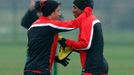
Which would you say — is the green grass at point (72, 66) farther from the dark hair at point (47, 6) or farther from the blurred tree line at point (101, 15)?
the dark hair at point (47, 6)

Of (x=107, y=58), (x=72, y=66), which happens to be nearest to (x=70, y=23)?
(x=72, y=66)

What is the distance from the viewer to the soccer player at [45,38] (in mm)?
Answer: 8125

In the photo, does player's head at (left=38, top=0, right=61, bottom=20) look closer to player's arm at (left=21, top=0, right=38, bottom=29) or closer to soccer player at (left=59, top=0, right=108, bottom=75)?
soccer player at (left=59, top=0, right=108, bottom=75)

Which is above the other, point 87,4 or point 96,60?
point 87,4

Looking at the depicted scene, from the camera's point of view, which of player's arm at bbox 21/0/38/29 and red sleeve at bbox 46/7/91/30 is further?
player's arm at bbox 21/0/38/29

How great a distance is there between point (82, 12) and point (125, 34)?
24331 mm

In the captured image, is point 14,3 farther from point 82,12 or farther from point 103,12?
point 82,12

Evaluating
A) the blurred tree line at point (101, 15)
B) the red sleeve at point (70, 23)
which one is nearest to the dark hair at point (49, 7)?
the red sleeve at point (70, 23)

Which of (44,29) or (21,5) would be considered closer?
(44,29)

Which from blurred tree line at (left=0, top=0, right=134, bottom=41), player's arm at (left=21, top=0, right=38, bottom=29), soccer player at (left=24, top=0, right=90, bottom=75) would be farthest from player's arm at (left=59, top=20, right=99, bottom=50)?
blurred tree line at (left=0, top=0, right=134, bottom=41)

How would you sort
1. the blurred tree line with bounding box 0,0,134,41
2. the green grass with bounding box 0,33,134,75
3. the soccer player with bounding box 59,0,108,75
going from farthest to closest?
the blurred tree line with bounding box 0,0,134,41 → the green grass with bounding box 0,33,134,75 → the soccer player with bounding box 59,0,108,75

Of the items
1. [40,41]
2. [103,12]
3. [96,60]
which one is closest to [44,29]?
[40,41]

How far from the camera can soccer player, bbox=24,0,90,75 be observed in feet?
26.7

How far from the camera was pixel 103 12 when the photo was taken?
31.5 m
